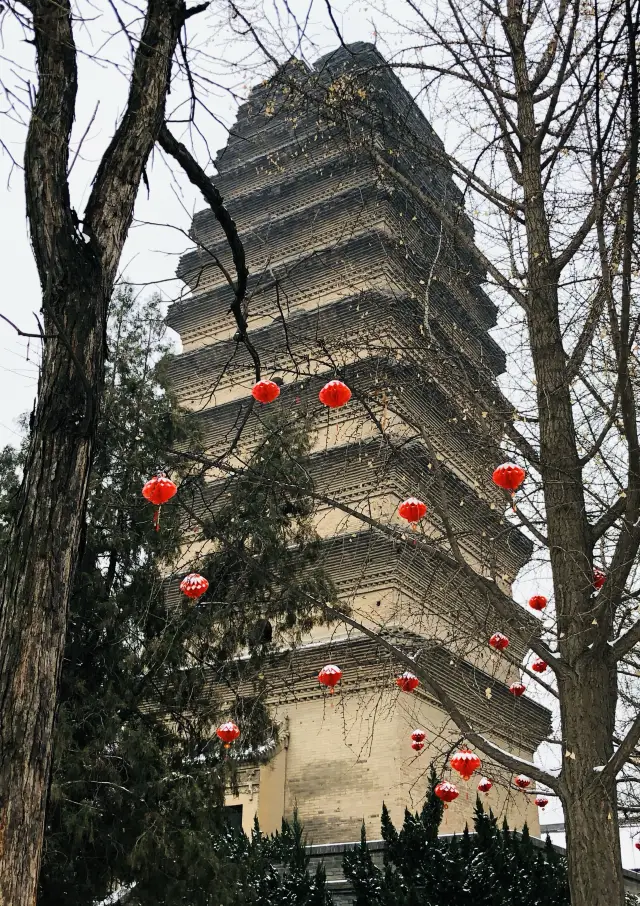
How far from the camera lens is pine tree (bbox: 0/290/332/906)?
6648 millimetres

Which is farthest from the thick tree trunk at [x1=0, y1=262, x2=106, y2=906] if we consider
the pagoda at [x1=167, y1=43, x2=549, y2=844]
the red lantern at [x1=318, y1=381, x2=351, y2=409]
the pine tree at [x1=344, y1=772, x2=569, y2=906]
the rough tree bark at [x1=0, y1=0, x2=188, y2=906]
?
the pine tree at [x1=344, y1=772, x2=569, y2=906]

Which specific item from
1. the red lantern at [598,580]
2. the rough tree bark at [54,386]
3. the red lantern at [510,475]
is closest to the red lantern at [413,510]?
the red lantern at [510,475]

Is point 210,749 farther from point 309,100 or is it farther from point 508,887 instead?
point 309,100

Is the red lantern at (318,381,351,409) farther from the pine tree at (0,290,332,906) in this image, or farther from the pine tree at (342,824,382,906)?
the pine tree at (342,824,382,906)

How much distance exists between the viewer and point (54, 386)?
3119mm

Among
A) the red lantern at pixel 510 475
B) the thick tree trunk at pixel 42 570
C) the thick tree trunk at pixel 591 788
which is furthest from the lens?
the red lantern at pixel 510 475

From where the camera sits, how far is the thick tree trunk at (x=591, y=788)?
4.29 m

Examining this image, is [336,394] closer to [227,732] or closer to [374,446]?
[227,732]

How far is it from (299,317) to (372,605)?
3832 millimetres

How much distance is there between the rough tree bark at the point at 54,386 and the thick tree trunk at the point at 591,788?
2.72m

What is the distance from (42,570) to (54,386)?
0.62m

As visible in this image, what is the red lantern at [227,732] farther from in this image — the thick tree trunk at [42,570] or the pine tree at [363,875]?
the thick tree trunk at [42,570]

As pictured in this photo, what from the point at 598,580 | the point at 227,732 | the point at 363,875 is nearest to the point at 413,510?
the point at 598,580

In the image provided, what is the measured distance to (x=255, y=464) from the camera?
28.3ft
